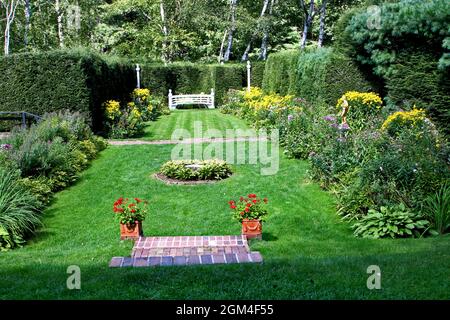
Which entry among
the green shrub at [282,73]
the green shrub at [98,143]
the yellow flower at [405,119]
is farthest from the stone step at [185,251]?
the green shrub at [282,73]

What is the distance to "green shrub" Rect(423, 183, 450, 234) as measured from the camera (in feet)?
21.9

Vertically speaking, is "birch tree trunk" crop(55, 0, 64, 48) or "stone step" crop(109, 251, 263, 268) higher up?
"birch tree trunk" crop(55, 0, 64, 48)

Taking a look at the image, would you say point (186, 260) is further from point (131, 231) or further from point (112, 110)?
point (112, 110)

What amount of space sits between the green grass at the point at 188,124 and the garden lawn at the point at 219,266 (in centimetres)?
496

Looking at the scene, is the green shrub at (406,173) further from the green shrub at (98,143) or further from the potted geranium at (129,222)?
the green shrub at (98,143)

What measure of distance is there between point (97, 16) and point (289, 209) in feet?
87.9

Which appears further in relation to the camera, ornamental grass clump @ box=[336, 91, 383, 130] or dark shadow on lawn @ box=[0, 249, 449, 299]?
ornamental grass clump @ box=[336, 91, 383, 130]

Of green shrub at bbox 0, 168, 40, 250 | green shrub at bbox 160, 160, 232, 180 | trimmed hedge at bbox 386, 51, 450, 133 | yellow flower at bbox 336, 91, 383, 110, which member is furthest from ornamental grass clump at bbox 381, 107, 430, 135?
green shrub at bbox 0, 168, 40, 250

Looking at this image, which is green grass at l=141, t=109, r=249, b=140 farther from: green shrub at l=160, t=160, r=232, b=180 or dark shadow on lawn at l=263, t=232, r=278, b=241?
dark shadow on lawn at l=263, t=232, r=278, b=241

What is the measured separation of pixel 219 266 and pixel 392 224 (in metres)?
3.23

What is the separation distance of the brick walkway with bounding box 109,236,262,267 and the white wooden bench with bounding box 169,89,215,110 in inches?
762
